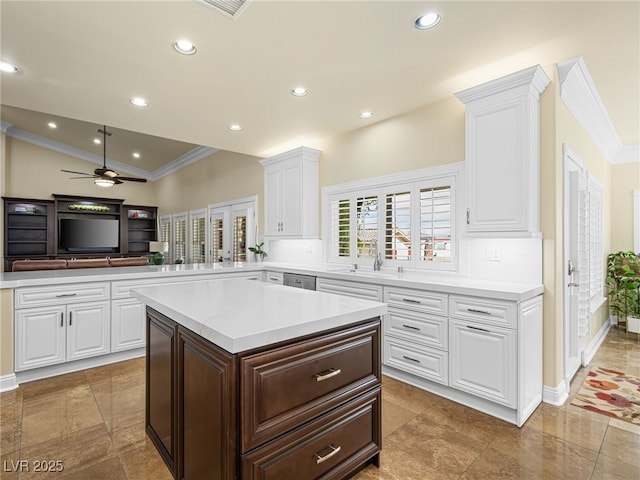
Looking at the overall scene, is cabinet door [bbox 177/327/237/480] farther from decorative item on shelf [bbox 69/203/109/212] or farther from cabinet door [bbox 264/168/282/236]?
decorative item on shelf [bbox 69/203/109/212]

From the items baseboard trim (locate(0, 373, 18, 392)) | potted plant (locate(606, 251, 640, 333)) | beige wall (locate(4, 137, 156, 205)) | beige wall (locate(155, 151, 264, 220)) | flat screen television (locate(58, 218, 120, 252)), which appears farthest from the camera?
flat screen television (locate(58, 218, 120, 252))

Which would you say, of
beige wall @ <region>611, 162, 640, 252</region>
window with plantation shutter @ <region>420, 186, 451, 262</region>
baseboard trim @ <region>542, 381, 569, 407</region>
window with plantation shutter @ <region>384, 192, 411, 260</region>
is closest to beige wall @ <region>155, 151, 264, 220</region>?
window with plantation shutter @ <region>384, 192, 411, 260</region>

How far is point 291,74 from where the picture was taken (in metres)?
2.89

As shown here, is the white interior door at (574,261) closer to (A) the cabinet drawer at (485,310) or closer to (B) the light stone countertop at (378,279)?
(B) the light stone countertop at (378,279)

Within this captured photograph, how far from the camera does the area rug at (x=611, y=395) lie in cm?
254

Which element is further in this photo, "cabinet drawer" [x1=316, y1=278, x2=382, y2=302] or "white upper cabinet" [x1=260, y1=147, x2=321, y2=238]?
"white upper cabinet" [x1=260, y1=147, x2=321, y2=238]

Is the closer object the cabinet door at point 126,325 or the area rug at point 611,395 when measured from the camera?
the area rug at point 611,395

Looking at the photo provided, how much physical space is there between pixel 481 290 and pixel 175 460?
227cm

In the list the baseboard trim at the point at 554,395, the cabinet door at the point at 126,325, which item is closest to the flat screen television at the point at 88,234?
the cabinet door at the point at 126,325

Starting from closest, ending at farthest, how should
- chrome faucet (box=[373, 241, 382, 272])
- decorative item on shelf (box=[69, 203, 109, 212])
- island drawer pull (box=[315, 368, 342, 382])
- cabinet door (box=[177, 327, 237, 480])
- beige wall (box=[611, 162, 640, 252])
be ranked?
cabinet door (box=[177, 327, 237, 480])
island drawer pull (box=[315, 368, 342, 382])
chrome faucet (box=[373, 241, 382, 272])
beige wall (box=[611, 162, 640, 252])
decorative item on shelf (box=[69, 203, 109, 212])

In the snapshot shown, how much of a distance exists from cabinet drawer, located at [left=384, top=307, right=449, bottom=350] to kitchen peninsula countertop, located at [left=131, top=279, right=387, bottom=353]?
1256 mm

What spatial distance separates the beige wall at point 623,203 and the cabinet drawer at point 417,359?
430cm

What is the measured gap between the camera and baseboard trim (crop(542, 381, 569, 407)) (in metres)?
2.63

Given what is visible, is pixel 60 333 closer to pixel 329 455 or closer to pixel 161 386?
pixel 161 386
